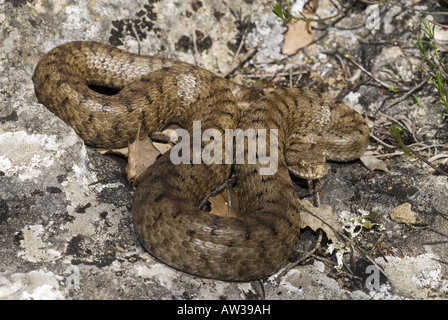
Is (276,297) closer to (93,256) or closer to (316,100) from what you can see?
(93,256)

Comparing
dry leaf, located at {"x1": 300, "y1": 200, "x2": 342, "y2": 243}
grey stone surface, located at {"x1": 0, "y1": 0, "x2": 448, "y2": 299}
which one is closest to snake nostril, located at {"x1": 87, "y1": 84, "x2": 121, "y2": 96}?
grey stone surface, located at {"x1": 0, "y1": 0, "x2": 448, "y2": 299}

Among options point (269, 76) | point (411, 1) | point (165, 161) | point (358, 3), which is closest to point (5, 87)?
point (165, 161)

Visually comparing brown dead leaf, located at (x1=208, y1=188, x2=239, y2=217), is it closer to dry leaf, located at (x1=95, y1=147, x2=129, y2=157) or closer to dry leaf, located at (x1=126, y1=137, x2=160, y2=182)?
dry leaf, located at (x1=126, y1=137, x2=160, y2=182)

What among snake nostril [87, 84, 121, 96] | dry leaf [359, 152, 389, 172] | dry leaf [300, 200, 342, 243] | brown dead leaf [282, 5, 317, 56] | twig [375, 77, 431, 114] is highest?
brown dead leaf [282, 5, 317, 56]

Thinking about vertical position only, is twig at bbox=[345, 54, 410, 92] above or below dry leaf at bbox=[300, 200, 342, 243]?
above

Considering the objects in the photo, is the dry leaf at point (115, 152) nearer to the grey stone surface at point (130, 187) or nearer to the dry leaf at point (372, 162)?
the grey stone surface at point (130, 187)

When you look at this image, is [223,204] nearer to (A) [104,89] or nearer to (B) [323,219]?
(B) [323,219]

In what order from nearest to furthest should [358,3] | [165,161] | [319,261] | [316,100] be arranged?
[319,261] < [165,161] < [316,100] < [358,3]
